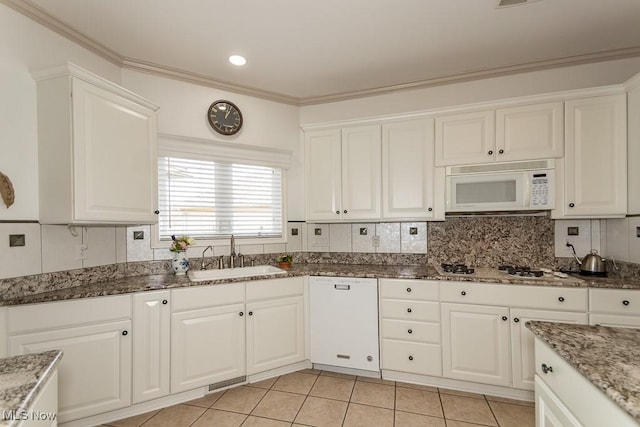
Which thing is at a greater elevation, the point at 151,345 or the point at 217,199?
the point at 217,199

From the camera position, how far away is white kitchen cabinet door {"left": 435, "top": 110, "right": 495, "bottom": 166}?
2.55 m

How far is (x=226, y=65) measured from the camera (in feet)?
8.76

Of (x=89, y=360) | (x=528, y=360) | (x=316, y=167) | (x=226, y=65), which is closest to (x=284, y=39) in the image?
(x=226, y=65)

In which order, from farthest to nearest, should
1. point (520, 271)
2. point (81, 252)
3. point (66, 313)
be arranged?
point (520, 271) → point (81, 252) → point (66, 313)

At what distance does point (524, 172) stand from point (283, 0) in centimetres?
213

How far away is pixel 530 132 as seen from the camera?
2.46m

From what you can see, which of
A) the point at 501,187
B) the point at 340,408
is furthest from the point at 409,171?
the point at 340,408

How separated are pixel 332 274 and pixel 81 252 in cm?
185

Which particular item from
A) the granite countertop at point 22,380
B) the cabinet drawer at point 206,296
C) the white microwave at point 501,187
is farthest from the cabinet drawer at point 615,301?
the granite countertop at point 22,380

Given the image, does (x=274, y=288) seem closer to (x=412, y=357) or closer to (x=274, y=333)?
(x=274, y=333)

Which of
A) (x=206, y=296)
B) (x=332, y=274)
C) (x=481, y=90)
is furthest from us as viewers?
(x=481, y=90)

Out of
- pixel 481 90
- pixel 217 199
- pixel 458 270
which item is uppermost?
pixel 481 90

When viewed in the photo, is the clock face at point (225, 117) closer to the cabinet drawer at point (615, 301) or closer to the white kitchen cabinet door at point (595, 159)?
the white kitchen cabinet door at point (595, 159)

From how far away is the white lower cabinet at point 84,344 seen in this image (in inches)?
69.8
